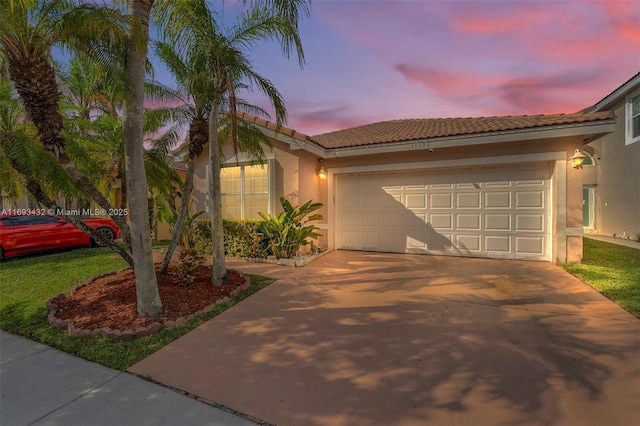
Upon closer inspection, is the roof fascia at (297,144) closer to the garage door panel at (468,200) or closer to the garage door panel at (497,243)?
the garage door panel at (468,200)

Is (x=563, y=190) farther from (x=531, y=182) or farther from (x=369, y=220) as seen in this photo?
(x=369, y=220)

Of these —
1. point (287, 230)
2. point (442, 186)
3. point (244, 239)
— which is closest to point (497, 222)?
point (442, 186)

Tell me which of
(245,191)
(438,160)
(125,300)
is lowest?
(125,300)

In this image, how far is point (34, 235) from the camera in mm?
9406

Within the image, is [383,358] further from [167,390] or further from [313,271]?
[313,271]

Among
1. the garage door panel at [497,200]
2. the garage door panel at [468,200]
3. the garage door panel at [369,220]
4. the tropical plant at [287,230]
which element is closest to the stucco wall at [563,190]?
the garage door panel at [497,200]

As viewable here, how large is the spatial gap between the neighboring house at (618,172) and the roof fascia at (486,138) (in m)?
6.69

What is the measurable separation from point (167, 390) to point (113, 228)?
11024 millimetres

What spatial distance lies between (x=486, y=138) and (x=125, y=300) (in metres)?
→ 8.72

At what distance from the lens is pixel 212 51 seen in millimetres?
4859

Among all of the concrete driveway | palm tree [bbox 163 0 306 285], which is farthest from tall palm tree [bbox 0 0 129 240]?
the concrete driveway

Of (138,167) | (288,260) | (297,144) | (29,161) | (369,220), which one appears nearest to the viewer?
(138,167)

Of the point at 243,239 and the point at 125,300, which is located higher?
the point at 243,239

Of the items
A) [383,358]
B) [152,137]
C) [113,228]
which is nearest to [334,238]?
[152,137]
